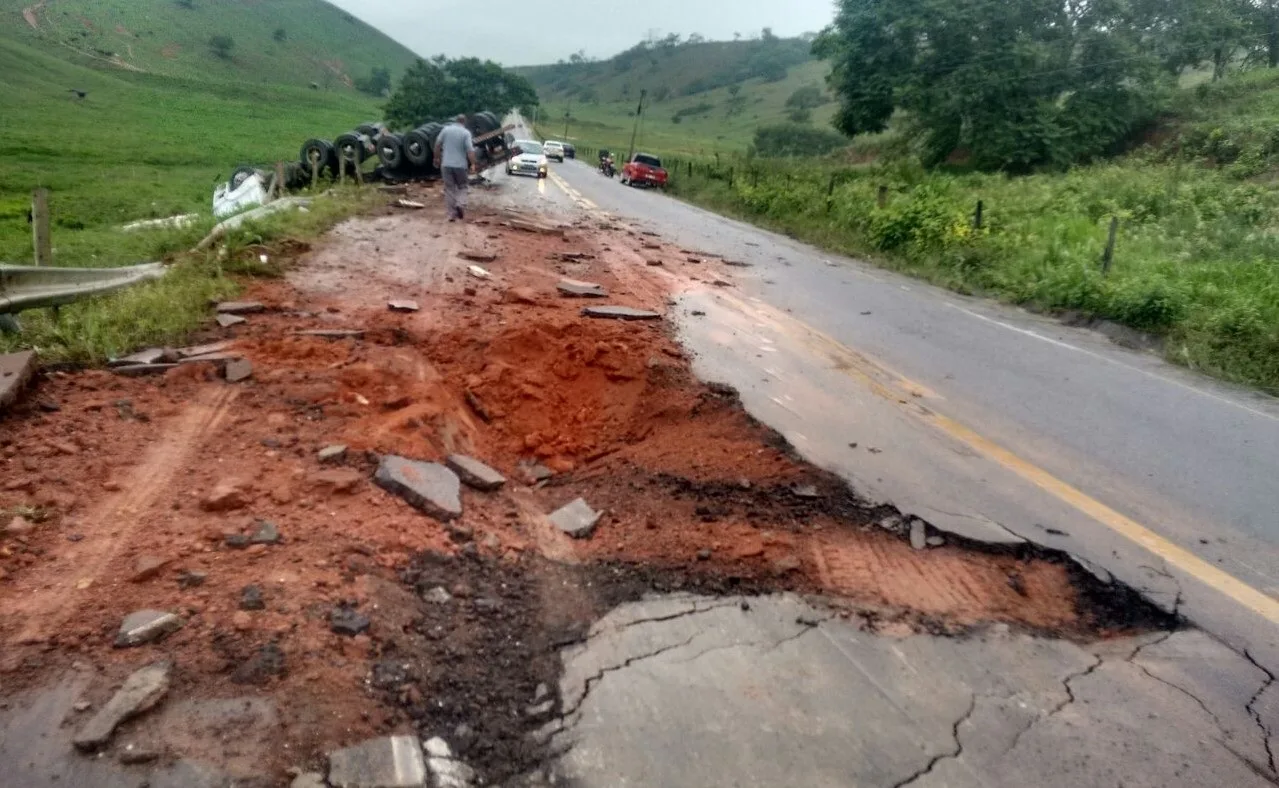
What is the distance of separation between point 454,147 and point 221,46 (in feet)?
293

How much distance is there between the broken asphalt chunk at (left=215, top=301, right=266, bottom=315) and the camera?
22.4 ft

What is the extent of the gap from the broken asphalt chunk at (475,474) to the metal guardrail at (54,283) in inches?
130

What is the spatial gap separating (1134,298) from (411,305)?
8706mm

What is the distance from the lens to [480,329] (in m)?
7.26

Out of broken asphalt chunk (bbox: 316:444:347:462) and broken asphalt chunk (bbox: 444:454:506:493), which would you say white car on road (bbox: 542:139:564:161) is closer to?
broken asphalt chunk (bbox: 444:454:506:493)

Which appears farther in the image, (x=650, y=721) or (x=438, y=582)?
(x=438, y=582)

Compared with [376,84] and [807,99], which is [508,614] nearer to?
[807,99]

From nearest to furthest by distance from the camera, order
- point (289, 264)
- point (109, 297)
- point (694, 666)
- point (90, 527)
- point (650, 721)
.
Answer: point (650, 721) < point (694, 666) < point (90, 527) < point (109, 297) < point (289, 264)

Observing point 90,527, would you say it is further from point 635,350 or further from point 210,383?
point 635,350

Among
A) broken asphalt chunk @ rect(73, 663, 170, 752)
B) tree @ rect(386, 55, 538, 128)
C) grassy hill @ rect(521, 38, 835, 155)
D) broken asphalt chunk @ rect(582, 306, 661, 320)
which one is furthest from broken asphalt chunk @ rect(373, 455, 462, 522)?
grassy hill @ rect(521, 38, 835, 155)

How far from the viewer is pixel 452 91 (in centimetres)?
7019

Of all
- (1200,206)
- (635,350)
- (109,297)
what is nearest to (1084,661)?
(635,350)

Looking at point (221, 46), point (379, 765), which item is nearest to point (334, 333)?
point (379, 765)

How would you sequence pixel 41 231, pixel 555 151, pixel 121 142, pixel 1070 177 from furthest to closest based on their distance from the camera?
pixel 555 151
pixel 121 142
pixel 1070 177
pixel 41 231
